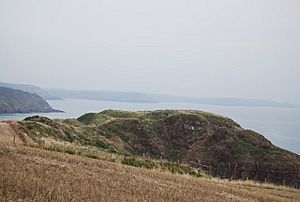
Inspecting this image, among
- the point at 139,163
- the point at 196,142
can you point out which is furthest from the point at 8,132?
the point at 196,142

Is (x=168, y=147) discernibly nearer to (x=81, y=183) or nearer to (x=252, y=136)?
(x=252, y=136)

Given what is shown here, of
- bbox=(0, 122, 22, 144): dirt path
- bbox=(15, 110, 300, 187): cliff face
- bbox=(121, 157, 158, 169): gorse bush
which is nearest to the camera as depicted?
bbox=(121, 157, 158, 169): gorse bush

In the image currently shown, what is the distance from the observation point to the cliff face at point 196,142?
76.5 metres

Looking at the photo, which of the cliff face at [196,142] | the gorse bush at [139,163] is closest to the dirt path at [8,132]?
the gorse bush at [139,163]

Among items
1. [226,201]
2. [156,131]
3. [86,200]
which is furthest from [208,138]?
[86,200]

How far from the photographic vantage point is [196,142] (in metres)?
89.5

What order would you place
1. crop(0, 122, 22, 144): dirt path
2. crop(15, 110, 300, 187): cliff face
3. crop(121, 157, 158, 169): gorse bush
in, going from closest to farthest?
crop(121, 157, 158, 169): gorse bush
crop(0, 122, 22, 144): dirt path
crop(15, 110, 300, 187): cliff face

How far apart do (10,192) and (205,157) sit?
74097mm

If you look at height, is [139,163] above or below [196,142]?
above

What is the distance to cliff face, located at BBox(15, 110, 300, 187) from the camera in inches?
3012

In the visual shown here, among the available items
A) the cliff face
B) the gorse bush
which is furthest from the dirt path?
the cliff face

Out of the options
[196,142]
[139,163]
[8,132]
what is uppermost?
[8,132]

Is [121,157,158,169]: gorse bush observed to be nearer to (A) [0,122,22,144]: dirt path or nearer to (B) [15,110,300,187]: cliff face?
(A) [0,122,22,144]: dirt path

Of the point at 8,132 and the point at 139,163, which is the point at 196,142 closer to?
the point at 8,132
